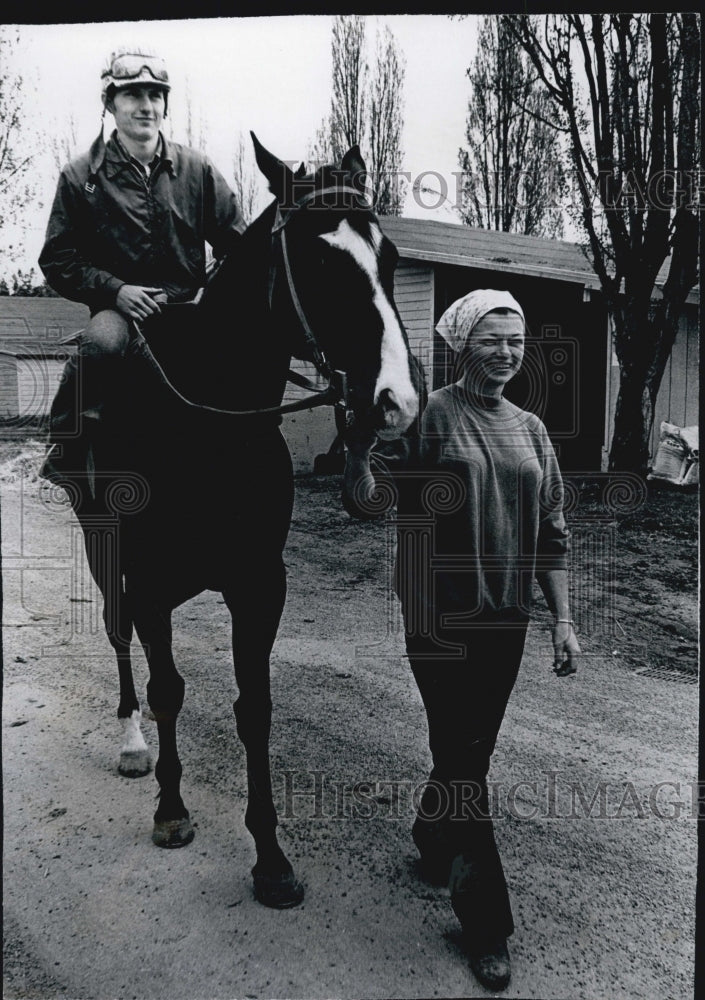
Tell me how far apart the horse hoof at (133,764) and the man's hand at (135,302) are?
1.72 m

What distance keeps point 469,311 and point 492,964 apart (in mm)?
2129

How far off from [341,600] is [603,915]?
1388mm

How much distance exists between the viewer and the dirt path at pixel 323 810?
243 cm

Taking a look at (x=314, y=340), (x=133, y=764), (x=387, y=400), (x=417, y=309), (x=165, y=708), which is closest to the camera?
(x=387, y=400)

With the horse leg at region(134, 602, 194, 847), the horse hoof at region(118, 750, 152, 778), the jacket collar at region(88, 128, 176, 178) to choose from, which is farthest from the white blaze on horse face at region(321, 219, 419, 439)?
the horse hoof at region(118, 750, 152, 778)

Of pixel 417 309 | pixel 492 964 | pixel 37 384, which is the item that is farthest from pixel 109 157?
pixel 492 964

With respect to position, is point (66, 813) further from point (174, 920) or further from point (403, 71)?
point (403, 71)

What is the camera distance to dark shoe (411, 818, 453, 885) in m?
2.63

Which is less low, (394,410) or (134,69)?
(134,69)

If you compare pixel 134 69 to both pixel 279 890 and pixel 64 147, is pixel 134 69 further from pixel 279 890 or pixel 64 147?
pixel 279 890

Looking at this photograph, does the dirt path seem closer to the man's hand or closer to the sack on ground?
the sack on ground

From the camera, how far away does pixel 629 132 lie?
116 inches

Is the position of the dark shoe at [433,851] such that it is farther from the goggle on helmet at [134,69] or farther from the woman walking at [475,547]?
the goggle on helmet at [134,69]

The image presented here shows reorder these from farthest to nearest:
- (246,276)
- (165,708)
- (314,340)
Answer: (165,708) < (246,276) < (314,340)
